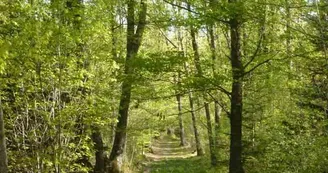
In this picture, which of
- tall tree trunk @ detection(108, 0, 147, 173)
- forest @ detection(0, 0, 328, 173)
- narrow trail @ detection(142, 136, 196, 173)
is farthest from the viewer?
narrow trail @ detection(142, 136, 196, 173)

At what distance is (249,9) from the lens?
27.1ft

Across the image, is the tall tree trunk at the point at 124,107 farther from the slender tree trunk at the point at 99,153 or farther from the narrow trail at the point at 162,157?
the narrow trail at the point at 162,157

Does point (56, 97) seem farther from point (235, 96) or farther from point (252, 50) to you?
point (252, 50)

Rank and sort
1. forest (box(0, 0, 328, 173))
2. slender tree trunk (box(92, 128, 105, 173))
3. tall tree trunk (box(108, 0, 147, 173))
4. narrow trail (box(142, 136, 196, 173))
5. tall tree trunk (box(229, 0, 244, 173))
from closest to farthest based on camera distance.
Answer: forest (box(0, 0, 328, 173))
tall tree trunk (box(229, 0, 244, 173))
slender tree trunk (box(92, 128, 105, 173))
tall tree trunk (box(108, 0, 147, 173))
narrow trail (box(142, 136, 196, 173))

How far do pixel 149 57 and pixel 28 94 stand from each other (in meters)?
3.18

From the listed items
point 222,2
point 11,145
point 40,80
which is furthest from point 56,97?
point 222,2

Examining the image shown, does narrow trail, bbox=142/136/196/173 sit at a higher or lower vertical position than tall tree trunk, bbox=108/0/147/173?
lower

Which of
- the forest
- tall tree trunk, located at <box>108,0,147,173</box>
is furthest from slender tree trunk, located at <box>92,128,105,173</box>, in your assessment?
tall tree trunk, located at <box>108,0,147,173</box>

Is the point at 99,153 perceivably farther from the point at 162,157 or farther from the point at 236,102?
the point at 162,157

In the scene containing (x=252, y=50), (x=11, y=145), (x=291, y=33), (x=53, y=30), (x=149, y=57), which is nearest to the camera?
(x=53, y=30)

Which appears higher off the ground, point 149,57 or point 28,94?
point 149,57

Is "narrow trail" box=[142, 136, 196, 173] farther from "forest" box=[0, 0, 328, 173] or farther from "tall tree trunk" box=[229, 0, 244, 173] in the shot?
"tall tree trunk" box=[229, 0, 244, 173]

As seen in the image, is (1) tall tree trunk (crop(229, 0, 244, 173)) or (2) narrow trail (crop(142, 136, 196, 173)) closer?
(1) tall tree trunk (crop(229, 0, 244, 173))

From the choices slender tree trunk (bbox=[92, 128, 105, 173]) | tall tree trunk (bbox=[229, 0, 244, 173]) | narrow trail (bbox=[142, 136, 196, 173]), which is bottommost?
narrow trail (bbox=[142, 136, 196, 173])
